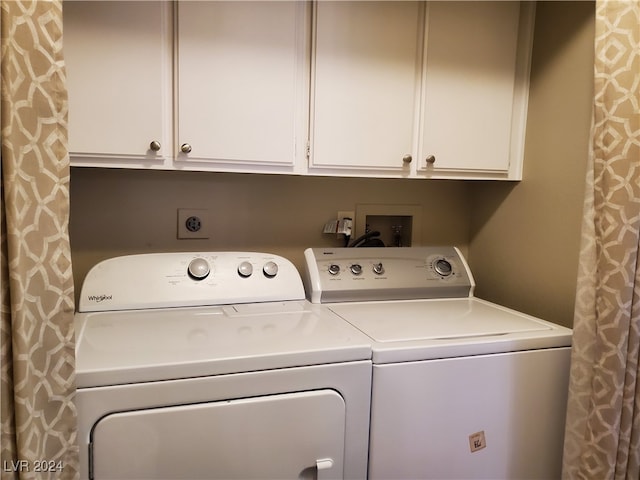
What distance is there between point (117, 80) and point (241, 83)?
36 centimetres

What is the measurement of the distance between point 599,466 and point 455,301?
69 centimetres

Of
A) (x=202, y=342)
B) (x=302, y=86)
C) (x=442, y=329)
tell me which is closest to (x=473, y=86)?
(x=302, y=86)

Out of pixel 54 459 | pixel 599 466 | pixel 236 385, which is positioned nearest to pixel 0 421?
pixel 54 459

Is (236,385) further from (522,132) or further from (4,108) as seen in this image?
(522,132)

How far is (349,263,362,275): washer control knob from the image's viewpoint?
1.73 metres

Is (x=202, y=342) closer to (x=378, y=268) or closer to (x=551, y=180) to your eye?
(x=378, y=268)

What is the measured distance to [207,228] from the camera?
1.80 m

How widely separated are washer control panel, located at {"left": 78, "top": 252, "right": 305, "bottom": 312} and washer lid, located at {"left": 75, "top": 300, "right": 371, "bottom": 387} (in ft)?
0.14

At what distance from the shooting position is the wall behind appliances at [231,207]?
167 centimetres

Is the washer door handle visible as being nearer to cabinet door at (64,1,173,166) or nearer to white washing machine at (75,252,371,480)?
white washing machine at (75,252,371,480)

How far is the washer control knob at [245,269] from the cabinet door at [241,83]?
34cm

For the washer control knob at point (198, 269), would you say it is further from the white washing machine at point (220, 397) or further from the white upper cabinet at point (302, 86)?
the white upper cabinet at point (302, 86)

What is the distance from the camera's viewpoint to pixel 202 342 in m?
1.17

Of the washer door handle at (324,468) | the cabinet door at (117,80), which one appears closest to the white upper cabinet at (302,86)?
the cabinet door at (117,80)
